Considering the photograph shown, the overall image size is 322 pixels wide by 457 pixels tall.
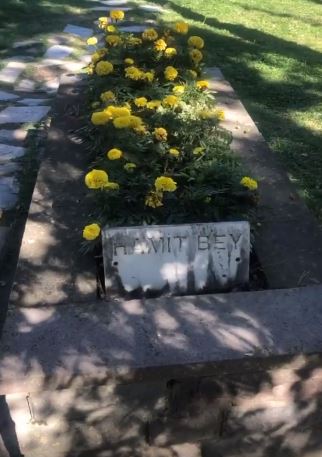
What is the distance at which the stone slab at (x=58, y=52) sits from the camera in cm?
709

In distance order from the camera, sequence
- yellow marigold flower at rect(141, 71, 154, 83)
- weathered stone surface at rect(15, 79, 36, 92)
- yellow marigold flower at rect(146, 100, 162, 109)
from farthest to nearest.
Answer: weathered stone surface at rect(15, 79, 36, 92) < yellow marigold flower at rect(141, 71, 154, 83) < yellow marigold flower at rect(146, 100, 162, 109)

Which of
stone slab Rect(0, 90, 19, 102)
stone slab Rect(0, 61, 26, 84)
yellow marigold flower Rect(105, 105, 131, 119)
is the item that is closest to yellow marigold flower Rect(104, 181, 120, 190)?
yellow marigold flower Rect(105, 105, 131, 119)

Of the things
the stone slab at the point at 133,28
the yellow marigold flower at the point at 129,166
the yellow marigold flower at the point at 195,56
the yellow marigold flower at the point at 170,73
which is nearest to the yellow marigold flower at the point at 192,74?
the yellow marigold flower at the point at 195,56

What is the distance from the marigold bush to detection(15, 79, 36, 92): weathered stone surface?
5.43 ft

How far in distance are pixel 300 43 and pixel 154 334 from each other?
259 inches

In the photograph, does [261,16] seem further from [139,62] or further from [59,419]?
[59,419]

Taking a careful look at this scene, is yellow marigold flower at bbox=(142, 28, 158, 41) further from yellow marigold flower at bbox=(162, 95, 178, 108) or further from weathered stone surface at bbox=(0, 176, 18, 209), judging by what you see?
weathered stone surface at bbox=(0, 176, 18, 209)

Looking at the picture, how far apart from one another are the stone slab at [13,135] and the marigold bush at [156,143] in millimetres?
825

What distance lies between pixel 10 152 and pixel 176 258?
8.81ft

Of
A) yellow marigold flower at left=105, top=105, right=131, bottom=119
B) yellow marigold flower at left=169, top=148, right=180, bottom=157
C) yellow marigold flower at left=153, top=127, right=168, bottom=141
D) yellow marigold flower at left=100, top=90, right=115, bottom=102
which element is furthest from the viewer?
yellow marigold flower at left=100, top=90, right=115, bottom=102

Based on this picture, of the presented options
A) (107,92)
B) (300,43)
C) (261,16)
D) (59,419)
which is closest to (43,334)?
(59,419)

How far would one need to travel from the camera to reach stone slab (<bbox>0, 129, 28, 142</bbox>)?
4.99 meters

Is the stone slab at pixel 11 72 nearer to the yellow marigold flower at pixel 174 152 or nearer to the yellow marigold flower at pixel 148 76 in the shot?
the yellow marigold flower at pixel 148 76

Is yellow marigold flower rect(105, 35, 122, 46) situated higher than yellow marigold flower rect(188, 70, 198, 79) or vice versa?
yellow marigold flower rect(105, 35, 122, 46)
